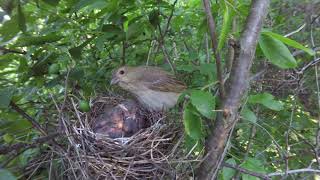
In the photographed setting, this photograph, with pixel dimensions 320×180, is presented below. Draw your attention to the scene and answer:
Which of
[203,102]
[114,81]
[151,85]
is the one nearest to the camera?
[203,102]

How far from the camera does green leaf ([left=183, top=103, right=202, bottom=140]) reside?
1.92 meters

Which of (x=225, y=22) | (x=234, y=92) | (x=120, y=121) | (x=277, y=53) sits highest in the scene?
(x=225, y=22)

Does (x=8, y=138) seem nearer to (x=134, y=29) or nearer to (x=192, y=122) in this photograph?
(x=134, y=29)

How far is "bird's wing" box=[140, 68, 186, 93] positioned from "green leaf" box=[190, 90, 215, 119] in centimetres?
125

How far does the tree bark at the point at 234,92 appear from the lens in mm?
1886

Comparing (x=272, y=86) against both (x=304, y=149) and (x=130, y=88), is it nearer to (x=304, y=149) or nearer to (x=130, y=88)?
(x=304, y=149)

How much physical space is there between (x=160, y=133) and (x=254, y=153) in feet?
2.24

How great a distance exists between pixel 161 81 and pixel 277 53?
5.52 feet

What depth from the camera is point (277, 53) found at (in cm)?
175

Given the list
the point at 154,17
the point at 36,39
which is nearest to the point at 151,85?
the point at 154,17

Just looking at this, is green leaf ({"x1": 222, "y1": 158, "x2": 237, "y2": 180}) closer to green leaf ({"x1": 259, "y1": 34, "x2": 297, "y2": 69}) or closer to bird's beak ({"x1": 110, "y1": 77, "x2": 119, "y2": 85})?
green leaf ({"x1": 259, "y1": 34, "x2": 297, "y2": 69})

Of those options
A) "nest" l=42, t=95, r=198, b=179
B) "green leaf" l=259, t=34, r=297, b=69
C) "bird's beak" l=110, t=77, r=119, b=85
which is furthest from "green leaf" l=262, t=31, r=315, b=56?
"bird's beak" l=110, t=77, r=119, b=85

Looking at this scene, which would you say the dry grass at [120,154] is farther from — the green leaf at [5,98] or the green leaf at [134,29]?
the green leaf at [134,29]

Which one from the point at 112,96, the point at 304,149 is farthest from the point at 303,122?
the point at 112,96
